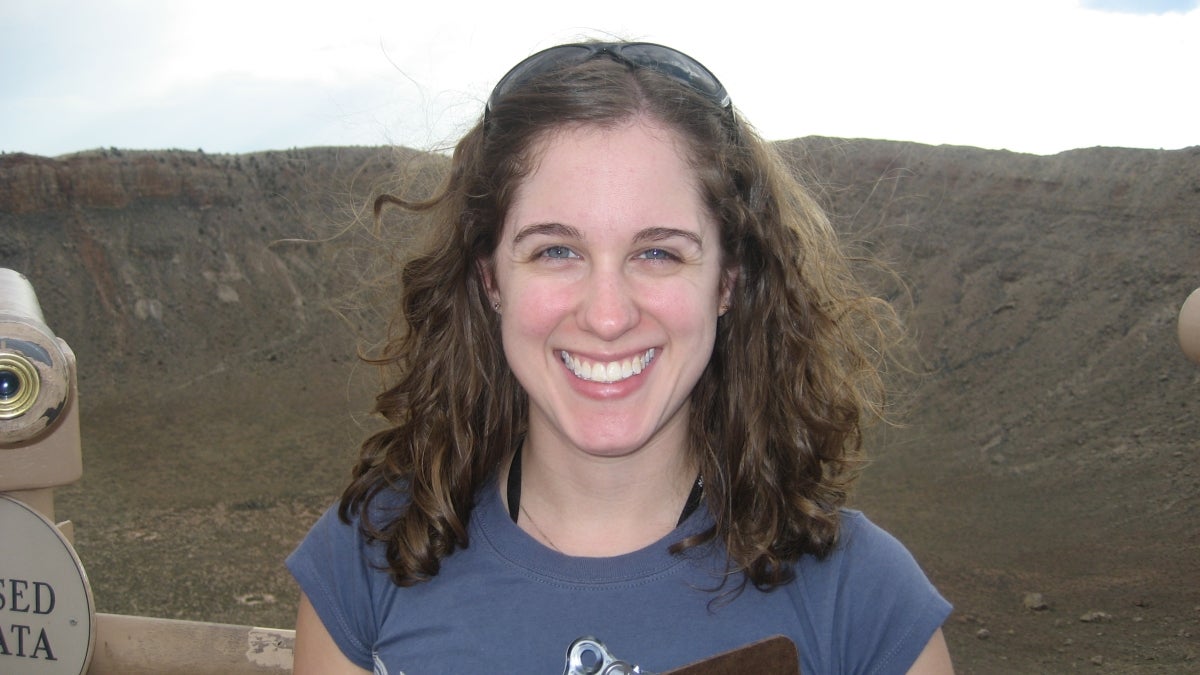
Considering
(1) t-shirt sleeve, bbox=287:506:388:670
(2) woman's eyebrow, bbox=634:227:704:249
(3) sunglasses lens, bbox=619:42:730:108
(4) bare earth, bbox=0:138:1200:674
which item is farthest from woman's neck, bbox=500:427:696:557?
(4) bare earth, bbox=0:138:1200:674

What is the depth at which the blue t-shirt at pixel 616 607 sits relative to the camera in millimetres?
1581

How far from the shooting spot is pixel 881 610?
5.15ft

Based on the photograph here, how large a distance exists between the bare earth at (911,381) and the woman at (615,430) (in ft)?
2.09

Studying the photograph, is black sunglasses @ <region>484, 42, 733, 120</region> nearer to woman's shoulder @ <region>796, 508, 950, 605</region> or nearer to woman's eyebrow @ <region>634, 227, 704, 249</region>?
woman's eyebrow @ <region>634, 227, 704, 249</region>

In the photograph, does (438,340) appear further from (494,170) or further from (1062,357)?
(1062,357)

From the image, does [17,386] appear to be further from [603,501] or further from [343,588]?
[603,501]

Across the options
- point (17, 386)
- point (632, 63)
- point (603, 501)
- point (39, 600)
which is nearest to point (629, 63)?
point (632, 63)

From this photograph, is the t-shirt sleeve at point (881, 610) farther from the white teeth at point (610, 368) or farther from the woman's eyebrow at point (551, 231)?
the woman's eyebrow at point (551, 231)

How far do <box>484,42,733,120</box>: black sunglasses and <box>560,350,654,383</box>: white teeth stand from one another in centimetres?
50

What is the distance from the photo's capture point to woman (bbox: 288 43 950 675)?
1.62 metres

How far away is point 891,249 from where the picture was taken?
610 inches

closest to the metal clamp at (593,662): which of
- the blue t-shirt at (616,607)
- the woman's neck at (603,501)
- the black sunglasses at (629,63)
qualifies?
the blue t-shirt at (616,607)

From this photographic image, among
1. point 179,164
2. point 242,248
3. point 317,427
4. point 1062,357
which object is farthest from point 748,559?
point 179,164

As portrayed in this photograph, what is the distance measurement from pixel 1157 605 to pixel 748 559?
6.31 m
